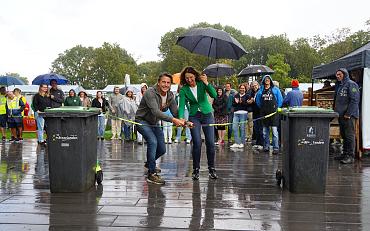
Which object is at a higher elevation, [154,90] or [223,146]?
[154,90]

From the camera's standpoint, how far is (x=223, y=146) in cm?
1251

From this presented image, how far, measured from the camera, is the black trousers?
30.4 feet

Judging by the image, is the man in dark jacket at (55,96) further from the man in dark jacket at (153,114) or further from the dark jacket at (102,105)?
the man in dark jacket at (153,114)

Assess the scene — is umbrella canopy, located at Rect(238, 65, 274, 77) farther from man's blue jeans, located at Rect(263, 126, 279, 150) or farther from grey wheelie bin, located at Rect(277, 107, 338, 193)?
grey wheelie bin, located at Rect(277, 107, 338, 193)

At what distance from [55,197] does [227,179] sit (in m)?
2.91

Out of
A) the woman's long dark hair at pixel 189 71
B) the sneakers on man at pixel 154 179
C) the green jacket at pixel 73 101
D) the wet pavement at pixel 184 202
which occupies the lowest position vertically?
the wet pavement at pixel 184 202

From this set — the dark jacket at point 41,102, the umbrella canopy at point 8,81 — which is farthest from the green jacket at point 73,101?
the umbrella canopy at point 8,81

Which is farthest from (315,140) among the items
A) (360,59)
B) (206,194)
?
(360,59)

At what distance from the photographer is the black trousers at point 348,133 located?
926 cm

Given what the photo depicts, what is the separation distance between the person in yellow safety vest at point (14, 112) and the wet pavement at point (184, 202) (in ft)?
19.8

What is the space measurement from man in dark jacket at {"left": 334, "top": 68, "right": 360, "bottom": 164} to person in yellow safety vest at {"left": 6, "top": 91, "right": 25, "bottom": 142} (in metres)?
10.3

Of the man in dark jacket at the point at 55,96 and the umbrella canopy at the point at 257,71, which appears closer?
the man in dark jacket at the point at 55,96

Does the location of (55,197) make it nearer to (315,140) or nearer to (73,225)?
(73,225)

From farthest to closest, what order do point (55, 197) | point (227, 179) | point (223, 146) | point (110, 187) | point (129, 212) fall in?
point (223, 146), point (227, 179), point (110, 187), point (55, 197), point (129, 212)
